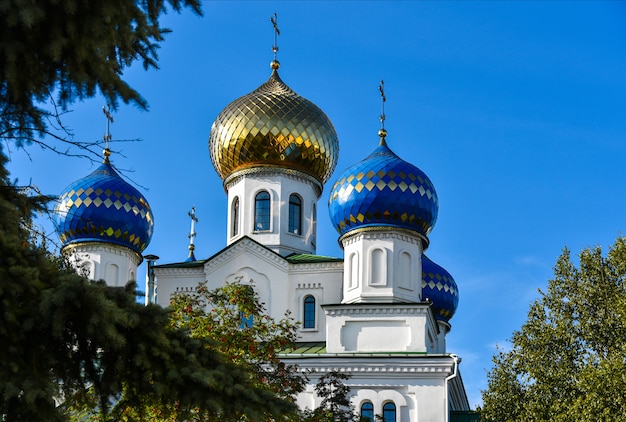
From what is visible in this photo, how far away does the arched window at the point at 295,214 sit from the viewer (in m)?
25.1

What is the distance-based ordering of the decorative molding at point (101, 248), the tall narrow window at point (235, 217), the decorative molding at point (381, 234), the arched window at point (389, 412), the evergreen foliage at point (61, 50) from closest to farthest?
the evergreen foliage at point (61, 50) → the arched window at point (389, 412) → the decorative molding at point (381, 234) → the decorative molding at point (101, 248) → the tall narrow window at point (235, 217)

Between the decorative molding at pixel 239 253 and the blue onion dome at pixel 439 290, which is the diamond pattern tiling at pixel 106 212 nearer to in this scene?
the decorative molding at pixel 239 253

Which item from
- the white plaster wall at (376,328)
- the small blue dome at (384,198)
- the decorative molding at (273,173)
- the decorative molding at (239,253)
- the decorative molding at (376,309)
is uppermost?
the decorative molding at (273,173)

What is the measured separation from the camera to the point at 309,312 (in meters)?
23.7

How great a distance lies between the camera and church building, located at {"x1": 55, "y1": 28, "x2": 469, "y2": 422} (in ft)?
71.3

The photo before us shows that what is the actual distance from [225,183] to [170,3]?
61.7 feet

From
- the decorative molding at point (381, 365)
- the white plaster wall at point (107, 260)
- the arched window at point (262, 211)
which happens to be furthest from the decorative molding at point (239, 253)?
the decorative molding at point (381, 365)

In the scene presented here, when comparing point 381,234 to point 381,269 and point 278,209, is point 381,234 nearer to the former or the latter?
point 381,269

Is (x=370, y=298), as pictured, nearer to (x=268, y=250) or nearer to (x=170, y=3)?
(x=268, y=250)

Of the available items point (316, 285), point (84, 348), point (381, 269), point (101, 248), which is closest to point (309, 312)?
point (316, 285)

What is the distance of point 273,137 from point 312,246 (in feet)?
9.12

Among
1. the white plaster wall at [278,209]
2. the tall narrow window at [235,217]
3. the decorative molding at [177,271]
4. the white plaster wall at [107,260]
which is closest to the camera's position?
the decorative molding at [177,271]

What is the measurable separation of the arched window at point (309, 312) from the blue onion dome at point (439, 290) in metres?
6.52

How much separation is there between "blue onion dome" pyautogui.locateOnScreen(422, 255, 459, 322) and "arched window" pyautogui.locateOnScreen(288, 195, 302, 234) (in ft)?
19.0
